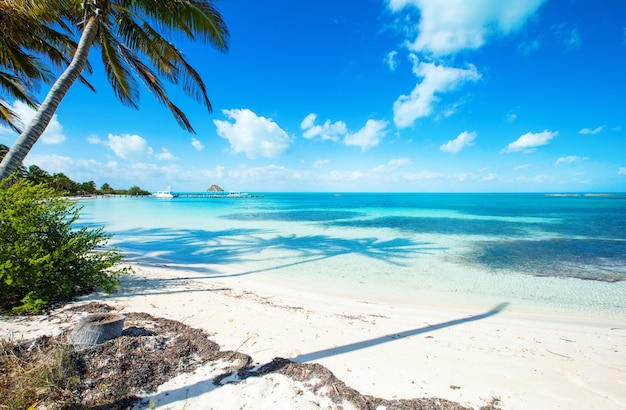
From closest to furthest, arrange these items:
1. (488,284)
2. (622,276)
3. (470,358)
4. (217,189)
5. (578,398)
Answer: (578,398)
(470,358)
(488,284)
(622,276)
(217,189)

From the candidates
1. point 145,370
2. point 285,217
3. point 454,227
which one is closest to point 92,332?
point 145,370

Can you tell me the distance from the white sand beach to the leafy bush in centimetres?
37

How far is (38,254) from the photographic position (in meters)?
3.54

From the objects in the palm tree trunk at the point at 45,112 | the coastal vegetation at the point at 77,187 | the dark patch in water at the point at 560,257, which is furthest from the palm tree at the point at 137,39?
the coastal vegetation at the point at 77,187

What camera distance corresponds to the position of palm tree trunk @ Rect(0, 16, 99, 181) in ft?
12.9

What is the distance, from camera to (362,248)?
11273 millimetres

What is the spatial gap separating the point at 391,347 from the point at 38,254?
5.19 metres

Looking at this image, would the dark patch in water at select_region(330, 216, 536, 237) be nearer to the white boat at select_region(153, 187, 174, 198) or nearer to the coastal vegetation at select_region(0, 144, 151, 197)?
the coastal vegetation at select_region(0, 144, 151, 197)

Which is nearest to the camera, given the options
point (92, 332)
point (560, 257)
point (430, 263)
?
point (92, 332)

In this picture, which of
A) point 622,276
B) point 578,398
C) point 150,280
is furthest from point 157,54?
point 622,276

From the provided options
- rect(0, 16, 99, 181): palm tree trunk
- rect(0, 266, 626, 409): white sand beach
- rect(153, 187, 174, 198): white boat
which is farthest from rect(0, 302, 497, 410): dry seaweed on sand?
rect(153, 187, 174, 198): white boat

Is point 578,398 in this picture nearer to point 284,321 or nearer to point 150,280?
point 284,321

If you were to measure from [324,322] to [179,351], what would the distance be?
207cm

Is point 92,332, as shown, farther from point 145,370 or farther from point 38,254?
point 38,254
